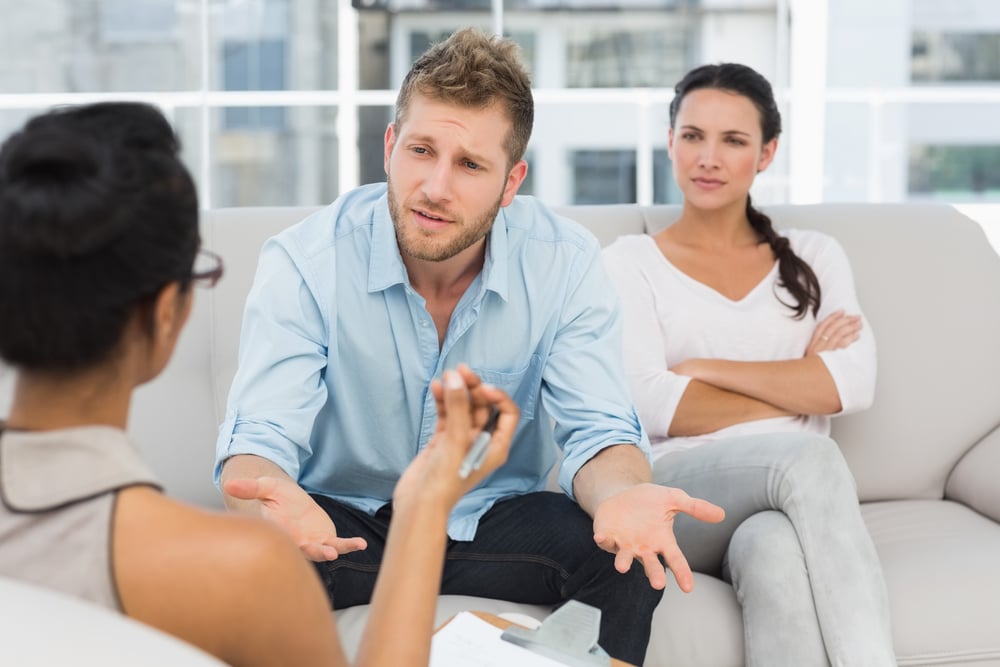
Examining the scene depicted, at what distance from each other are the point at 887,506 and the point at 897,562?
389mm

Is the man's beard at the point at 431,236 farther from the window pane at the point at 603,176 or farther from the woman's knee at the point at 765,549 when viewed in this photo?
the window pane at the point at 603,176

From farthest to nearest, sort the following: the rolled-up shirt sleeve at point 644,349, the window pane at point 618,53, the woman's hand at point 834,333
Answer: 1. the window pane at point 618,53
2. the woman's hand at point 834,333
3. the rolled-up shirt sleeve at point 644,349

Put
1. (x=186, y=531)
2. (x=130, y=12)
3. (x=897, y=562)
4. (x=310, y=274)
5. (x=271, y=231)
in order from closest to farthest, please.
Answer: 1. (x=186, y=531)
2. (x=310, y=274)
3. (x=897, y=562)
4. (x=271, y=231)
5. (x=130, y=12)

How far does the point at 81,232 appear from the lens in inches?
30.2

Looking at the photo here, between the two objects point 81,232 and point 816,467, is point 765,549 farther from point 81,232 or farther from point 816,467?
point 81,232

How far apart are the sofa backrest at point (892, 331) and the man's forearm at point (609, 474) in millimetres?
748

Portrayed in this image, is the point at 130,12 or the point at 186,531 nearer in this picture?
the point at 186,531

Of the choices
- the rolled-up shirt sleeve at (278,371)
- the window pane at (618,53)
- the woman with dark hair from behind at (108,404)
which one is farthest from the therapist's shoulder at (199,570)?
the window pane at (618,53)

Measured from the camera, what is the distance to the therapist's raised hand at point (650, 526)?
143 cm

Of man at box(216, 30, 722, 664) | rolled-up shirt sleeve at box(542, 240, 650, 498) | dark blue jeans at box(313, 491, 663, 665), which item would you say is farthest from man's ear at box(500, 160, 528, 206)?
dark blue jeans at box(313, 491, 663, 665)

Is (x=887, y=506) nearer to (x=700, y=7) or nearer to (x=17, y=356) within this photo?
(x=17, y=356)

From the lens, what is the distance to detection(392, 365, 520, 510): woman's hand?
93 cm

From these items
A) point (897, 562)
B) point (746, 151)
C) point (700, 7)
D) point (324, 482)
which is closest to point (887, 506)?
point (897, 562)

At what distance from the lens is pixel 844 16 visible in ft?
18.7
